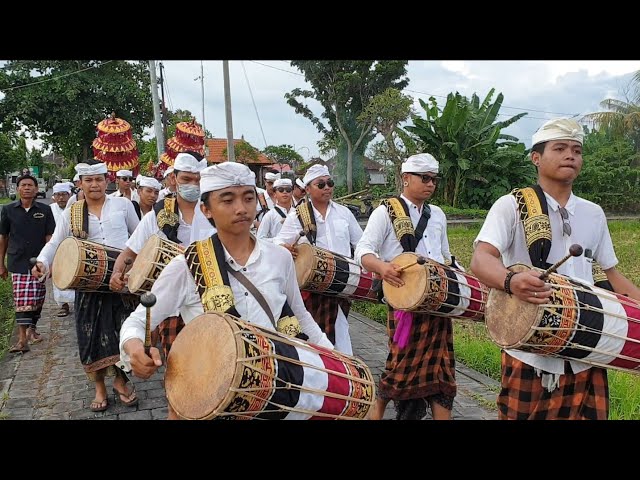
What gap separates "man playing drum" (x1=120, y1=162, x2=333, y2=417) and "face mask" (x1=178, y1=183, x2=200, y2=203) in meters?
1.70

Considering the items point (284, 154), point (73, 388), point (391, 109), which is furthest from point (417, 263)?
point (284, 154)

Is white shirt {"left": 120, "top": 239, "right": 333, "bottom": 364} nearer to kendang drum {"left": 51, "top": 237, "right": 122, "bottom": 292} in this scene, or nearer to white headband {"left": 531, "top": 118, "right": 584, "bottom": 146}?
white headband {"left": 531, "top": 118, "right": 584, "bottom": 146}

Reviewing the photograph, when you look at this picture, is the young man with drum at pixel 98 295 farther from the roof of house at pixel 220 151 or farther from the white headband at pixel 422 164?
the roof of house at pixel 220 151

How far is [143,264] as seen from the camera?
3873 millimetres

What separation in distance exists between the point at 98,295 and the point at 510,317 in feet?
11.7

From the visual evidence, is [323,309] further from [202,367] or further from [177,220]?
[202,367]

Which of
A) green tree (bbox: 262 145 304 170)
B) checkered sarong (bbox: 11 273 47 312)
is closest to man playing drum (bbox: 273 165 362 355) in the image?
checkered sarong (bbox: 11 273 47 312)

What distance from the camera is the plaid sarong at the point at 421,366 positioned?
380cm

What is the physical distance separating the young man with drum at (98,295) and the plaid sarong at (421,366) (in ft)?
7.39

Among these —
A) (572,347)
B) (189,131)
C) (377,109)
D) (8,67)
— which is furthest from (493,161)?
(8,67)

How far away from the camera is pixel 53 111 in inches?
857

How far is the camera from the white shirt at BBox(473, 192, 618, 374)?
2.64 metres

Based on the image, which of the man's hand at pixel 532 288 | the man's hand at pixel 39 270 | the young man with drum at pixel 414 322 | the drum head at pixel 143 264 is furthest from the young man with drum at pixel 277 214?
the man's hand at pixel 532 288
